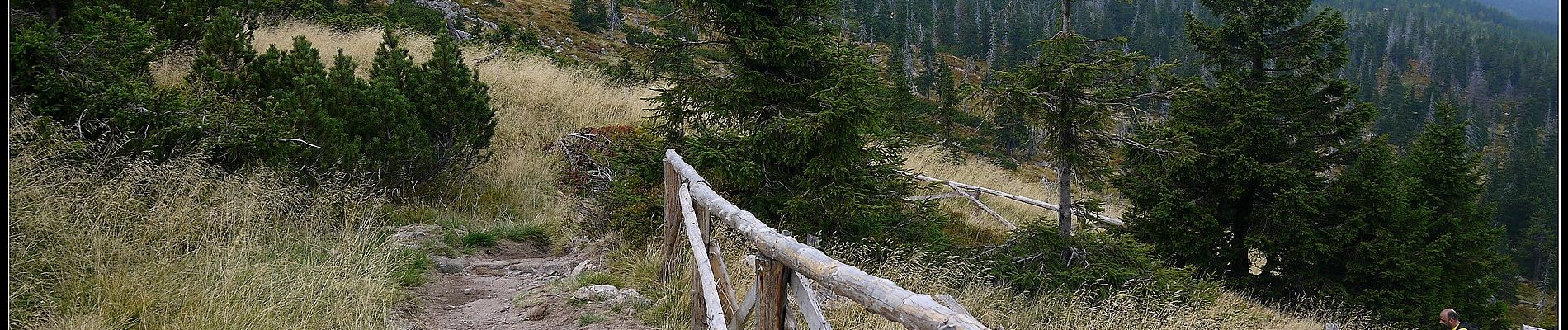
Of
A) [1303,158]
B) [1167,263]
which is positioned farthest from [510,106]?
[1303,158]

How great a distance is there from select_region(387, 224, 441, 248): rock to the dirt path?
12.8 inches

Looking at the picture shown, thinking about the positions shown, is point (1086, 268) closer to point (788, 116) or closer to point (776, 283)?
point (788, 116)

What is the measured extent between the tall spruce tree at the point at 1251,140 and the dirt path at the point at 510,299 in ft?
25.3

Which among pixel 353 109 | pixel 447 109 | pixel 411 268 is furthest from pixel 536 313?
pixel 447 109

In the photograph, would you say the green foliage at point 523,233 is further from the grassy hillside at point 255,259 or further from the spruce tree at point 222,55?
the spruce tree at point 222,55

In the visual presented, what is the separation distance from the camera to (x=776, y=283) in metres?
3.12

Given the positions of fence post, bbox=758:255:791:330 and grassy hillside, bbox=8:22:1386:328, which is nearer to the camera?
fence post, bbox=758:255:791:330

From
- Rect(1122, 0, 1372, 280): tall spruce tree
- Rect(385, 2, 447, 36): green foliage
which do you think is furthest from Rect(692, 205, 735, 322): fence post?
Rect(385, 2, 447, 36): green foliage

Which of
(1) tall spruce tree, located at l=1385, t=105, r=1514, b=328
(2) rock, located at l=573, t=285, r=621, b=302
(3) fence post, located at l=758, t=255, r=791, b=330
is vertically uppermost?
(3) fence post, located at l=758, t=255, r=791, b=330

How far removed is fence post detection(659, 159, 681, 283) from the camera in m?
5.50

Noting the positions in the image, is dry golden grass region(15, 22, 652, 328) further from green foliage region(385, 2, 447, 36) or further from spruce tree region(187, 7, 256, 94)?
green foliage region(385, 2, 447, 36)

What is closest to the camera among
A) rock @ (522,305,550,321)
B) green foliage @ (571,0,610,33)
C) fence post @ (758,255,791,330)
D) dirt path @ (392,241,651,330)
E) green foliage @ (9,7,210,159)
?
fence post @ (758,255,791,330)

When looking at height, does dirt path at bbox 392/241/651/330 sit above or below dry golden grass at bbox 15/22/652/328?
below

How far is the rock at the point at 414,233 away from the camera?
20.8ft
